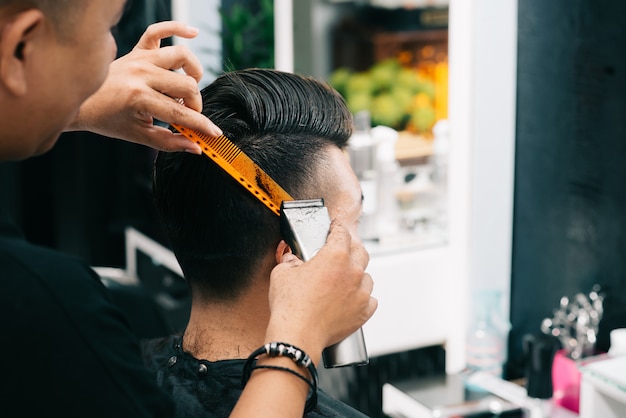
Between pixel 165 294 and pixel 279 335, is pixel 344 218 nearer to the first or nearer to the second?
pixel 279 335

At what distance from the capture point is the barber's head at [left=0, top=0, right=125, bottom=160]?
2.79 feet

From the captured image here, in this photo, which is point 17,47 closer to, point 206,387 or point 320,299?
point 320,299

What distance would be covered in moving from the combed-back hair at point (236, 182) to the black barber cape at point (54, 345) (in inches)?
20.7

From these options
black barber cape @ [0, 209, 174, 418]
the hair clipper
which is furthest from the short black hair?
the hair clipper

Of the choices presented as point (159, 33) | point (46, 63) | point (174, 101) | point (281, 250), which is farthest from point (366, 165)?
point (46, 63)

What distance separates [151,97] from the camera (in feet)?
4.10

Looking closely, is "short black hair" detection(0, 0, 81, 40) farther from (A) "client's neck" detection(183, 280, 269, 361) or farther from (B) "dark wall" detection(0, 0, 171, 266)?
(B) "dark wall" detection(0, 0, 171, 266)

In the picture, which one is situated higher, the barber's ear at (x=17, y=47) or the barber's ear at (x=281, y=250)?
the barber's ear at (x=17, y=47)

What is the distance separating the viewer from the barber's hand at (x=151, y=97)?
1.25m

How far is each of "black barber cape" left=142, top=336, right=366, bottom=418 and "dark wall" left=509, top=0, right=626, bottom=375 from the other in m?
1.50

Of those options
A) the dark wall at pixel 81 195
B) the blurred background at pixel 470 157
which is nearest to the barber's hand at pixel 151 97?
the blurred background at pixel 470 157

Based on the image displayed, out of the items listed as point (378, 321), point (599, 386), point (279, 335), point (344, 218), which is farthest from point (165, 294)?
point (279, 335)

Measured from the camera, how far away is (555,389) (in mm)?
2611

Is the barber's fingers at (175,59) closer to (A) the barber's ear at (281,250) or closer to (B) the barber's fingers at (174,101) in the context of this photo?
(B) the barber's fingers at (174,101)
